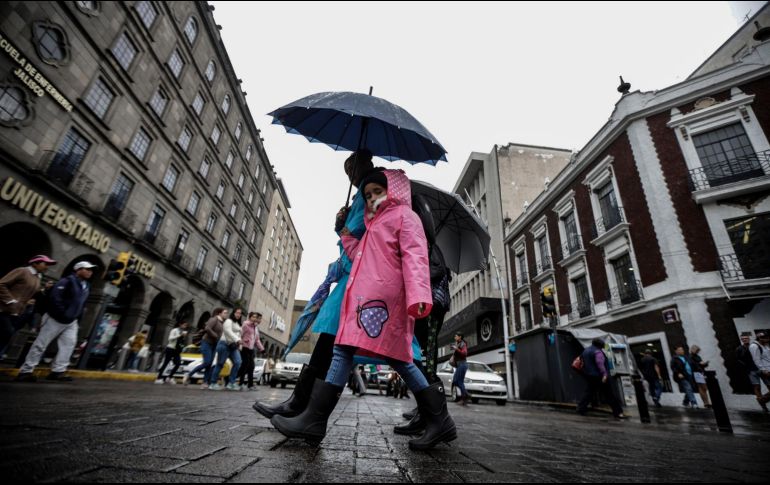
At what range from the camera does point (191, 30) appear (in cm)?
1911

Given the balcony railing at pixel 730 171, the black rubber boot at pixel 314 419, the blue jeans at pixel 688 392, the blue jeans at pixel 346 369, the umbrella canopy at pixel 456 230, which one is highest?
the balcony railing at pixel 730 171

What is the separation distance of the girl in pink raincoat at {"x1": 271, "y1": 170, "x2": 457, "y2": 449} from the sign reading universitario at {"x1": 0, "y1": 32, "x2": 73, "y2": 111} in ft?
45.3

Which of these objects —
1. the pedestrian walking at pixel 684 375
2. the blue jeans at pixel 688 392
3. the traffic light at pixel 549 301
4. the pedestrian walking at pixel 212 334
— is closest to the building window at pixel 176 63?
the pedestrian walking at pixel 212 334

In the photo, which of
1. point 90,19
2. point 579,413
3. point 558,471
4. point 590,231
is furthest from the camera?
point 590,231

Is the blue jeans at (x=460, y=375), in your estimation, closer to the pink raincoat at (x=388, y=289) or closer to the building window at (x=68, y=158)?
the pink raincoat at (x=388, y=289)

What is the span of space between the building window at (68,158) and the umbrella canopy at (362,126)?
12.3 metres

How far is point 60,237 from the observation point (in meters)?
11.9

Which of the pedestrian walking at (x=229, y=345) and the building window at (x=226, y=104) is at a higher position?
the building window at (x=226, y=104)

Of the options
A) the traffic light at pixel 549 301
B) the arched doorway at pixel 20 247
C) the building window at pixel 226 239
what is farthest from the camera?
the building window at pixel 226 239

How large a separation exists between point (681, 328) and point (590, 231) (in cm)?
629

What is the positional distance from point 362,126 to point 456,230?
6.63 feet

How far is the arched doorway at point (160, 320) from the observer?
1838 cm

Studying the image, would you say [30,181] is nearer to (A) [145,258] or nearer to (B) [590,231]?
(A) [145,258]

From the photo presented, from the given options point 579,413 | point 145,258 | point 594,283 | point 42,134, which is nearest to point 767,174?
point 594,283
